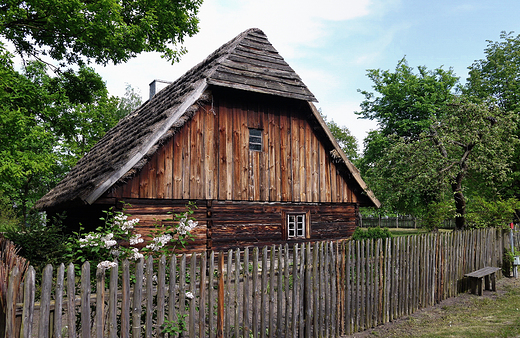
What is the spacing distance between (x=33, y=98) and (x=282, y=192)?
9053mm

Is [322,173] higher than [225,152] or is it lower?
lower

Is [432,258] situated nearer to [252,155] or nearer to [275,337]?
[275,337]

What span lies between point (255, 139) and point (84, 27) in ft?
19.6

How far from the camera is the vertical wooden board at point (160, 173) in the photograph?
9883mm

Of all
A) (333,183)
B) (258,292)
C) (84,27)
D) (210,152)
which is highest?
(84,27)

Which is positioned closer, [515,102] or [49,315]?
[49,315]

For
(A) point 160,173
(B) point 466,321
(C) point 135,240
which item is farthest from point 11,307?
(B) point 466,321

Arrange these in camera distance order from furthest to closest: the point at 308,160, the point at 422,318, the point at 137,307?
the point at 308,160 < the point at 422,318 < the point at 137,307

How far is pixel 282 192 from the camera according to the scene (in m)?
12.0

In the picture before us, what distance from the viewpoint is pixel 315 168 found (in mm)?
12812

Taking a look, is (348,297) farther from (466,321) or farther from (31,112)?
(31,112)

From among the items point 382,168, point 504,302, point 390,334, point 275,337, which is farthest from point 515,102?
point 275,337

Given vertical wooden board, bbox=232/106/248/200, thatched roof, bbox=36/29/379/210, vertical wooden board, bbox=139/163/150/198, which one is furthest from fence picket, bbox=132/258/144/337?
vertical wooden board, bbox=232/106/248/200

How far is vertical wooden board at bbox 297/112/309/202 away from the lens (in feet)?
40.9
